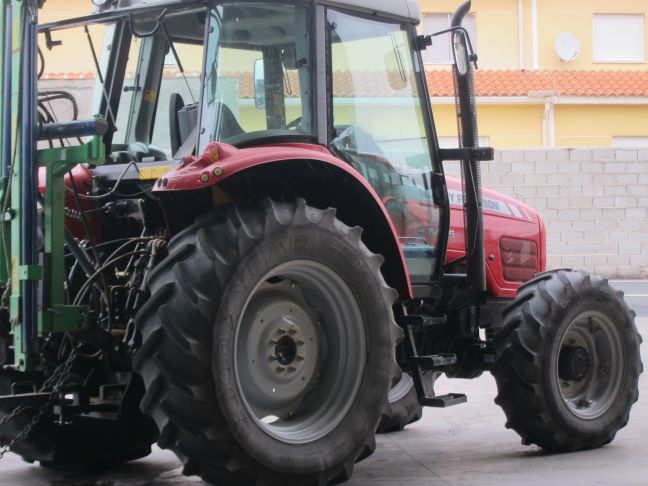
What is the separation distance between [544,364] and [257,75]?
2.39 metres

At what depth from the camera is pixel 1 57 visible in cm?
505

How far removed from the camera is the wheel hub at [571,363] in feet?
22.1

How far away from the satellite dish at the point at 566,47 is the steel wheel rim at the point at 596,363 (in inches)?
927

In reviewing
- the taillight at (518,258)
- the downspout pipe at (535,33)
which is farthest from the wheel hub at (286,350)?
the downspout pipe at (535,33)

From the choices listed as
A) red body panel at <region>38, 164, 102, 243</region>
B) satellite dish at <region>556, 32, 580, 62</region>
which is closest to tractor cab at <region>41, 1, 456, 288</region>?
red body panel at <region>38, 164, 102, 243</region>

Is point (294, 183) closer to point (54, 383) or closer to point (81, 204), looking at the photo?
point (81, 204)

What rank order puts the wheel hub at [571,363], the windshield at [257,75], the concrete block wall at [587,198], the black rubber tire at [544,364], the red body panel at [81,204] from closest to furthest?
the windshield at [257,75]
the red body panel at [81,204]
the black rubber tire at [544,364]
the wheel hub at [571,363]
the concrete block wall at [587,198]

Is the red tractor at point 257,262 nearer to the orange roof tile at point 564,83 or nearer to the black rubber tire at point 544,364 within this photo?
the black rubber tire at point 544,364

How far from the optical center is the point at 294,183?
5.42 metres

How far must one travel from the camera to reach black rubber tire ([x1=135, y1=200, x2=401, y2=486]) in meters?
4.53

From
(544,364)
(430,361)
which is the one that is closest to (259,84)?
(430,361)

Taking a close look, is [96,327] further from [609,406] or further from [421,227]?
[609,406]

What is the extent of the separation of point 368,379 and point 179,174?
4.46 ft

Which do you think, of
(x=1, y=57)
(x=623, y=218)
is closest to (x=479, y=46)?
(x=623, y=218)
